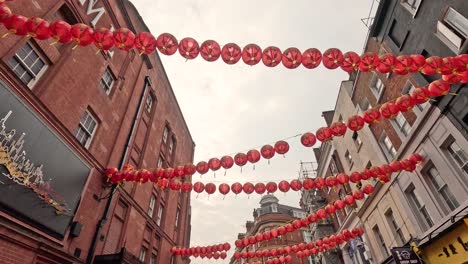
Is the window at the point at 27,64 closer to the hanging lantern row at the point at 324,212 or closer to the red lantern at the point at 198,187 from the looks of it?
the red lantern at the point at 198,187

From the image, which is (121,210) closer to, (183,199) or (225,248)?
(225,248)

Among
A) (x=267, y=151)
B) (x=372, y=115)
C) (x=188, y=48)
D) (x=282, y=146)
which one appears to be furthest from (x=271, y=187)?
(x=188, y=48)

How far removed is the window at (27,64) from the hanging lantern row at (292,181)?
5627 mm

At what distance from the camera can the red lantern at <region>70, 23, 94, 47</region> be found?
22.0ft

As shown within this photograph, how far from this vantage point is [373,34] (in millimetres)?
15977

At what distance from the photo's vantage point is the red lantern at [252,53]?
749 cm

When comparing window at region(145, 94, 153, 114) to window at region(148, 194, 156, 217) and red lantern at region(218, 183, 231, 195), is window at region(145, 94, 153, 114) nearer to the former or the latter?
window at region(148, 194, 156, 217)

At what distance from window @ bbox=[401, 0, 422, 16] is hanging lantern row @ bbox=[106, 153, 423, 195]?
22.3ft

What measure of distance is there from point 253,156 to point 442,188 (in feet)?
28.1

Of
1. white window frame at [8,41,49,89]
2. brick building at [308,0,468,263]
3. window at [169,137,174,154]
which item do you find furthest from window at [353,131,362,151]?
white window frame at [8,41,49,89]

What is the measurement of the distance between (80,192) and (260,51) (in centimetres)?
962

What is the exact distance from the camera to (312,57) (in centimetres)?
756

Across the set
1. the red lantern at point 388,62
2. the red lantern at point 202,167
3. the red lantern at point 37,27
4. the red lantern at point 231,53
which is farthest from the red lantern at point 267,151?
the red lantern at point 37,27

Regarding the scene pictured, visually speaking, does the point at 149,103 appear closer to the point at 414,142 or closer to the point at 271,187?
the point at 271,187
